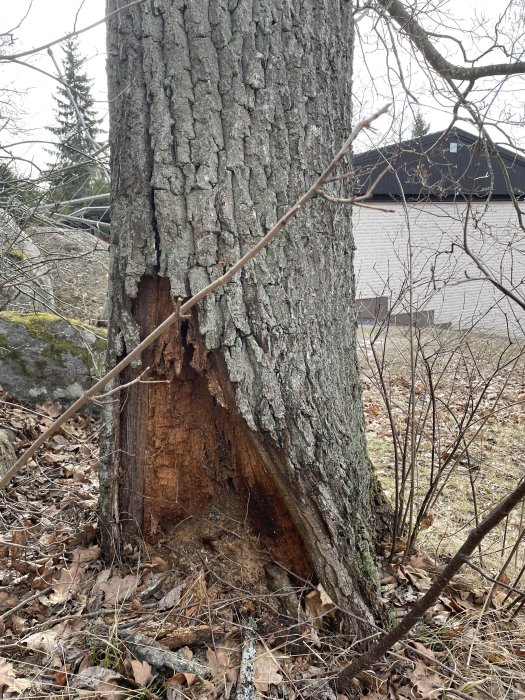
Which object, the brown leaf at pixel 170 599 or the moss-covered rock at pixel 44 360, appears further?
the moss-covered rock at pixel 44 360

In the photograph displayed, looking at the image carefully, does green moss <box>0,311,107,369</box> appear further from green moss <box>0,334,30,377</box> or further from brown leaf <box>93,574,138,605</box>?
brown leaf <box>93,574,138,605</box>

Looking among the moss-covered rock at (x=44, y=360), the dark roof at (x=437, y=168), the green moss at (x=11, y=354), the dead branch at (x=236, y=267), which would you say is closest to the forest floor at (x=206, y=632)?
the dead branch at (x=236, y=267)

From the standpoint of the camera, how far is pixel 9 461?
3645 millimetres

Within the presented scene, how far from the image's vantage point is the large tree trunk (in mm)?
1932

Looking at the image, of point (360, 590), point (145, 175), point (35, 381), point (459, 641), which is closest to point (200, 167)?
point (145, 175)

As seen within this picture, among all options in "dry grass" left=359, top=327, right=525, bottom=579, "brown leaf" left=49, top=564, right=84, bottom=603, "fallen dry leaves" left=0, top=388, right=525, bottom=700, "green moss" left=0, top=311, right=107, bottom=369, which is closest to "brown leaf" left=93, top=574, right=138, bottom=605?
"fallen dry leaves" left=0, top=388, right=525, bottom=700

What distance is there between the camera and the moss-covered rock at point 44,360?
4941mm

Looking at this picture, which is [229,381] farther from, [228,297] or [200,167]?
[200,167]

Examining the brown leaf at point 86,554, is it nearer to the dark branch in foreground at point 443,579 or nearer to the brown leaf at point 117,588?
Result: the brown leaf at point 117,588

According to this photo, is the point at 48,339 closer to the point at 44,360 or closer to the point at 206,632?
the point at 44,360

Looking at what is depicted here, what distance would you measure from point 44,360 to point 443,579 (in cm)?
444

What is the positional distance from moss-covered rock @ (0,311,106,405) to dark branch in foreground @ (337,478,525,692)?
Answer: 3.66 meters

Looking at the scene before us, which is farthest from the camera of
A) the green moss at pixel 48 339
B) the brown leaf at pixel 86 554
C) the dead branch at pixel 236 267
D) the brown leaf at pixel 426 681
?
the green moss at pixel 48 339

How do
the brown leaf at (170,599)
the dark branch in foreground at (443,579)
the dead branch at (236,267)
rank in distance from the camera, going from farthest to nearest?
the brown leaf at (170,599), the dark branch in foreground at (443,579), the dead branch at (236,267)
